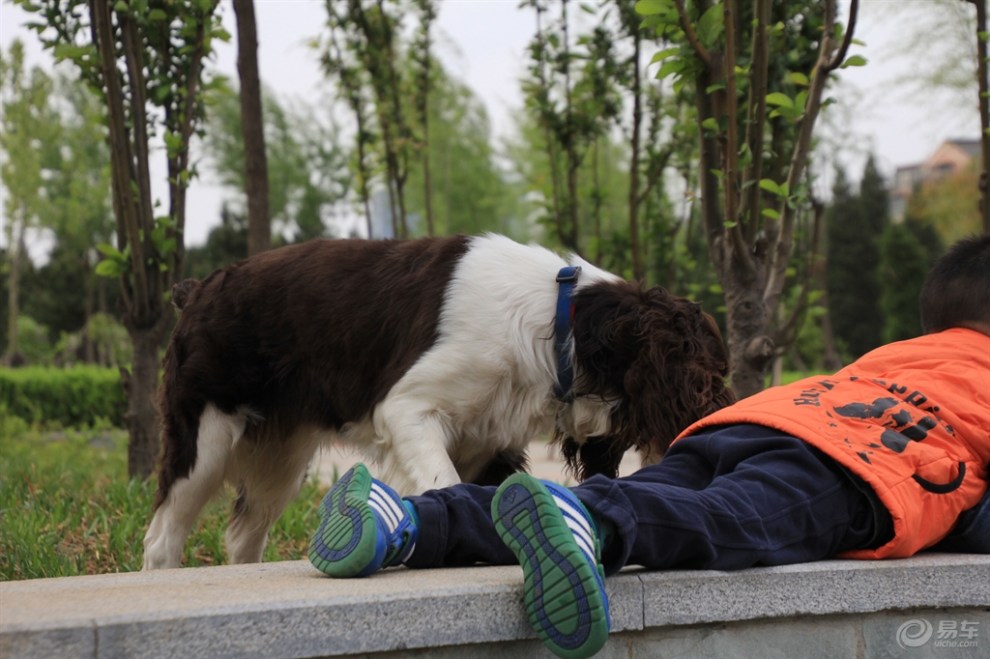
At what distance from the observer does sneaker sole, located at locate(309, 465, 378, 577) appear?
7.84 feet

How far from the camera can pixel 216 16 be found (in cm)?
639

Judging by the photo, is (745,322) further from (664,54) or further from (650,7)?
(650,7)

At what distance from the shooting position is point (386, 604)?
2107 millimetres

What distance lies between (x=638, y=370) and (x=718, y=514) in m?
1.28

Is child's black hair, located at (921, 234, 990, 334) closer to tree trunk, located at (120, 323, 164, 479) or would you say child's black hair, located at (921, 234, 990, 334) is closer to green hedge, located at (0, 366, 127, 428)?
tree trunk, located at (120, 323, 164, 479)

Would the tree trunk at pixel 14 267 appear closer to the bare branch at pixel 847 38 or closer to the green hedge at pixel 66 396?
the green hedge at pixel 66 396

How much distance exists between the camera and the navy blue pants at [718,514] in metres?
2.47

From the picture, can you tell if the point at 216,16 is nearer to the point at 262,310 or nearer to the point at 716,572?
the point at 262,310

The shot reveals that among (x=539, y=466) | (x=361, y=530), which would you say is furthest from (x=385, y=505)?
(x=539, y=466)

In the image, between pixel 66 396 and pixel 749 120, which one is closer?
pixel 749 120

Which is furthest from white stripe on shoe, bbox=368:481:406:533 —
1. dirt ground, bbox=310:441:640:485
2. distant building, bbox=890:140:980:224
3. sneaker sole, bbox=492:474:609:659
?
distant building, bbox=890:140:980:224

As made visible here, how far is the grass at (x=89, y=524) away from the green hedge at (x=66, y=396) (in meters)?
9.26

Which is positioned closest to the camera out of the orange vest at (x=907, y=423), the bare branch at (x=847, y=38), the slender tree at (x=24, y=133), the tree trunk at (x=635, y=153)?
the orange vest at (x=907, y=423)

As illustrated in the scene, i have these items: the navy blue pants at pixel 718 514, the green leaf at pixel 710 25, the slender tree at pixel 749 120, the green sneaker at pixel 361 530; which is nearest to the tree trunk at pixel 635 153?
the slender tree at pixel 749 120
